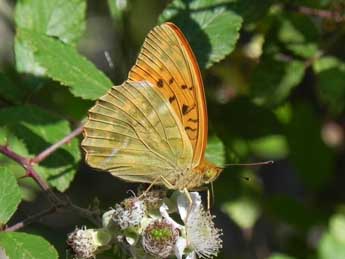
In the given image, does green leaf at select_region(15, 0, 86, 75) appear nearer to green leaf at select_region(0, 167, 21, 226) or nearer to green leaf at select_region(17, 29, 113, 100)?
green leaf at select_region(17, 29, 113, 100)

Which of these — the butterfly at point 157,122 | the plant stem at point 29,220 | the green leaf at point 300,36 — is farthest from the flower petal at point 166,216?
the green leaf at point 300,36

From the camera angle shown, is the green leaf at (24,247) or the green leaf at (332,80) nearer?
the green leaf at (24,247)

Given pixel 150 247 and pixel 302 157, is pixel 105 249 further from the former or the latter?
pixel 302 157

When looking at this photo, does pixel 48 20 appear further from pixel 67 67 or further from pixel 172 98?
pixel 172 98

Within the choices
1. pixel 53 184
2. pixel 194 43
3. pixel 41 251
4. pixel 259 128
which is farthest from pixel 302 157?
pixel 41 251

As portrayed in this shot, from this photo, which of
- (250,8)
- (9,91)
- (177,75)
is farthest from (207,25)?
(9,91)

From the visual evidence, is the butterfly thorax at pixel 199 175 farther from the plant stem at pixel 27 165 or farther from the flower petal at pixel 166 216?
the plant stem at pixel 27 165

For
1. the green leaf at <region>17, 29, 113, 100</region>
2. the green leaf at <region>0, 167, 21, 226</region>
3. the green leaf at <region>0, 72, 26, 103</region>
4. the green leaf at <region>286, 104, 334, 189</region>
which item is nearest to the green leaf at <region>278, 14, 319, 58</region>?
the green leaf at <region>286, 104, 334, 189</region>

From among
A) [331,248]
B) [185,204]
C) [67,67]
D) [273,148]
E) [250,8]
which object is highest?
[250,8]
